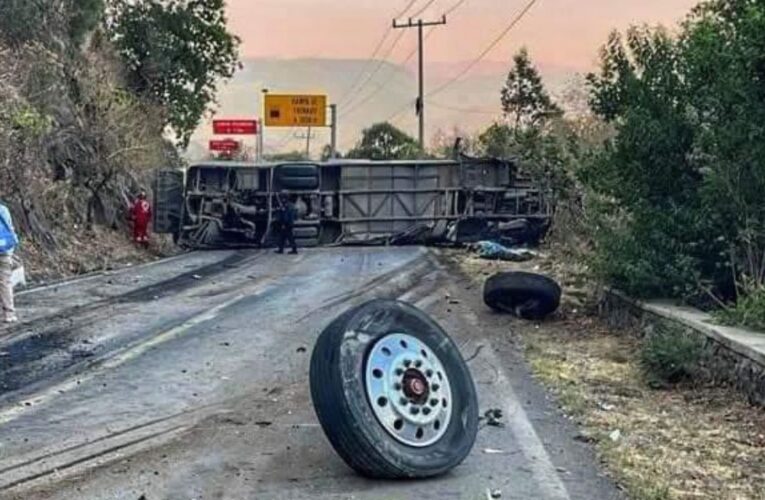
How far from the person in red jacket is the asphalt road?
13191 mm

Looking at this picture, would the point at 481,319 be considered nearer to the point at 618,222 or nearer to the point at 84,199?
the point at 618,222

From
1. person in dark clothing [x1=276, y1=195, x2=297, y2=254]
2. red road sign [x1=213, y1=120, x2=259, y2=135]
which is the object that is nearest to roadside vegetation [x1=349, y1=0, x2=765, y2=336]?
person in dark clothing [x1=276, y1=195, x2=297, y2=254]

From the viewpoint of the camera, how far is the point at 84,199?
28109 millimetres

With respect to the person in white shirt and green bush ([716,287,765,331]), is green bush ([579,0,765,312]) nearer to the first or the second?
green bush ([716,287,765,331])

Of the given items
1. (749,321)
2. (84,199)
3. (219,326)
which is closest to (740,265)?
(749,321)

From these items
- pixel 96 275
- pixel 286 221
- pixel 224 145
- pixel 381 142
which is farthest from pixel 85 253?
pixel 381 142

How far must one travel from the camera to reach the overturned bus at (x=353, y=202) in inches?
1177

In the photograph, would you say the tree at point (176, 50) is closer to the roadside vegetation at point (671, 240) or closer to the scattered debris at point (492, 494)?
the roadside vegetation at point (671, 240)

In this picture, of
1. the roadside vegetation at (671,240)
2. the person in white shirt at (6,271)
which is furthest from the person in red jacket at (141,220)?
the roadside vegetation at (671,240)

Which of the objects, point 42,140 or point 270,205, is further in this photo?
point 270,205

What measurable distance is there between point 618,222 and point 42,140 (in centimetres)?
1661

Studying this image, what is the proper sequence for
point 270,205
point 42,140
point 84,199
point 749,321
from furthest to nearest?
point 270,205
point 84,199
point 42,140
point 749,321

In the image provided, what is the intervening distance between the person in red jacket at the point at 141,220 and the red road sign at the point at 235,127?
39.9 m

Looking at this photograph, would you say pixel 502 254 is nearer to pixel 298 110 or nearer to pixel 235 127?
pixel 298 110
